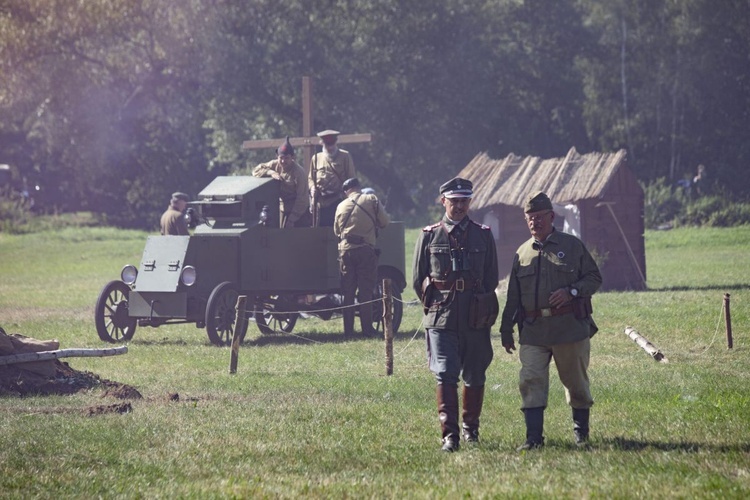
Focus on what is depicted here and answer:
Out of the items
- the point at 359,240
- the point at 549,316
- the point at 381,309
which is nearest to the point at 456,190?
the point at 549,316

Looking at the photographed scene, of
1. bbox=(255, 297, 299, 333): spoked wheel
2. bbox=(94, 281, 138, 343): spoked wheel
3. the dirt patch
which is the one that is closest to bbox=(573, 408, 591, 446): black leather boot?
the dirt patch

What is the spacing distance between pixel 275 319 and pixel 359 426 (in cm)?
1020

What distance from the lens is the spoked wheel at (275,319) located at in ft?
65.5

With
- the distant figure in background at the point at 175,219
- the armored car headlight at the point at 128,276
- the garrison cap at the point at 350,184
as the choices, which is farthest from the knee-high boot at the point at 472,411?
the distant figure in background at the point at 175,219

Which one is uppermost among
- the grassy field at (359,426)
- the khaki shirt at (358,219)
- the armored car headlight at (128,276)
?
the khaki shirt at (358,219)

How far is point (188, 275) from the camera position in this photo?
60.3 ft

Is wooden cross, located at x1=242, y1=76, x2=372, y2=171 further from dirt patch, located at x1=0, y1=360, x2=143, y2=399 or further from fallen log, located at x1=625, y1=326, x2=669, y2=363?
dirt patch, located at x1=0, y1=360, x2=143, y2=399

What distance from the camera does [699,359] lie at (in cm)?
1537

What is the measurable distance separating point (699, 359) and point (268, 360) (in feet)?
18.4

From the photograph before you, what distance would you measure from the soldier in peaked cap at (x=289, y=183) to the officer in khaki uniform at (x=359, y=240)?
1.15 meters

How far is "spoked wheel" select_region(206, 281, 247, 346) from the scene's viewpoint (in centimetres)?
1803

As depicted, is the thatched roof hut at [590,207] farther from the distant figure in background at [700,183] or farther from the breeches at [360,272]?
the distant figure in background at [700,183]

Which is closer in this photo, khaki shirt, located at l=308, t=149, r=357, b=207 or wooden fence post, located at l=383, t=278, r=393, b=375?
wooden fence post, located at l=383, t=278, r=393, b=375

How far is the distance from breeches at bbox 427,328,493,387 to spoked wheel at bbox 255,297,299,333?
10.3m
